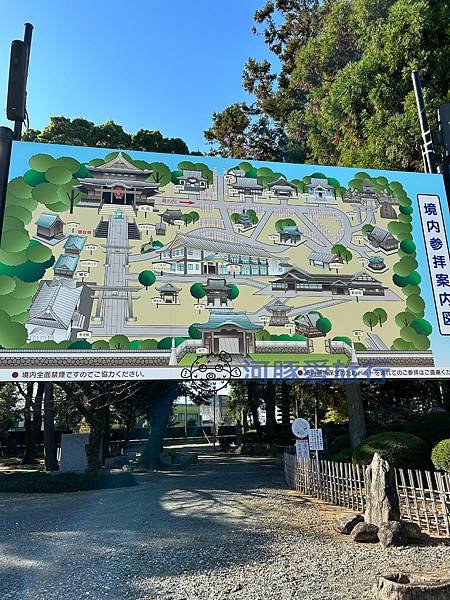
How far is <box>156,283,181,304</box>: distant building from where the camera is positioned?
19.3 ft

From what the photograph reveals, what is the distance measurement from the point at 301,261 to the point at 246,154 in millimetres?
14355

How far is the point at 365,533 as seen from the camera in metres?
6.03

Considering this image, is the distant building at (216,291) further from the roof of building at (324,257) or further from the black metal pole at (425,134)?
the black metal pole at (425,134)

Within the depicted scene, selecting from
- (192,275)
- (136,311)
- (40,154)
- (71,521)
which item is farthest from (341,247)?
(71,521)

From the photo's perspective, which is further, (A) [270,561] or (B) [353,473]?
(B) [353,473]

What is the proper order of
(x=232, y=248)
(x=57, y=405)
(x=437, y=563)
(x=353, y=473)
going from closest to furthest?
1. (x=437, y=563)
2. (x=232, y=248)
3. (x=353, y=473)
4. (x=57, y=405)

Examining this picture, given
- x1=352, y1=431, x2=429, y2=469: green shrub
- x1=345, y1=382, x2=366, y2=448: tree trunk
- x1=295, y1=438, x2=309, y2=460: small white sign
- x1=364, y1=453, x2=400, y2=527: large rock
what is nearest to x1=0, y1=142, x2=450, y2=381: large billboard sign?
x1=364, y1=453, x2=400, y2=527: large rock

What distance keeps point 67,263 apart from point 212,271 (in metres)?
1.74

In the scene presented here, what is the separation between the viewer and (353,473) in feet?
25.6

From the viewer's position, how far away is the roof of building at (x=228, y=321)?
229 inches

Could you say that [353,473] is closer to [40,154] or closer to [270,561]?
[270,561]

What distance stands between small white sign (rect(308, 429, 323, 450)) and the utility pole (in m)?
7.40

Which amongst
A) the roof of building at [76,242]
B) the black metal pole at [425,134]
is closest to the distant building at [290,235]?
the black metal pole at [425,134]

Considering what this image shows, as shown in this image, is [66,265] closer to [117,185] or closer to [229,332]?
[117,185]
